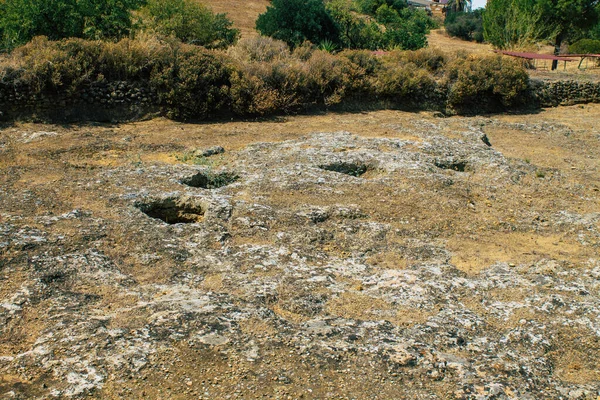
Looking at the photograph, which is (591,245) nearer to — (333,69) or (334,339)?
(334,339)

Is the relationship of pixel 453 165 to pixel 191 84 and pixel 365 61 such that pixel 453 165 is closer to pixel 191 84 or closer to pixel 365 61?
pixel 191 84

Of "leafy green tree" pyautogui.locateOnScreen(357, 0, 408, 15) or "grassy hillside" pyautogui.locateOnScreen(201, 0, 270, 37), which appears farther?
"leafy green tree" pyautogui.locateOnScreen(357, 0, 408, 15)

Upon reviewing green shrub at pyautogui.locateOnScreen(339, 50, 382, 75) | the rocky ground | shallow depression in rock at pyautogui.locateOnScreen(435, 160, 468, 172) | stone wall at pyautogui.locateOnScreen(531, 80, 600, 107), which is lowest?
the rocky ground

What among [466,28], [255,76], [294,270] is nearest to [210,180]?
[294,270]

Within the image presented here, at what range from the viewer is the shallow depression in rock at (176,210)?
8477 millimetres

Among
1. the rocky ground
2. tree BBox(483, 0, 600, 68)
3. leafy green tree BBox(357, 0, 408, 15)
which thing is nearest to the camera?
the rocky ground

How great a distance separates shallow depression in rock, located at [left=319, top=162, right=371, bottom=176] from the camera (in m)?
10.6

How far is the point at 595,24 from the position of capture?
118 ft

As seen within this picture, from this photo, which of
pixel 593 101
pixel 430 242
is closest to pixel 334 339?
pixel 430 242

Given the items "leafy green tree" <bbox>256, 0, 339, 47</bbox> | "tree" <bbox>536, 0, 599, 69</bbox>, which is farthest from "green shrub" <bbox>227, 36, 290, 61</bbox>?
"tree" <bbox>536, 0, 599, 69</bbox>

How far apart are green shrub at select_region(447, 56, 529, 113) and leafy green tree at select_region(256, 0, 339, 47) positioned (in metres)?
7.64

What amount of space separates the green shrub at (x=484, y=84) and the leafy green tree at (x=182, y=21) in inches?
355

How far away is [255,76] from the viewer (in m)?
15.6

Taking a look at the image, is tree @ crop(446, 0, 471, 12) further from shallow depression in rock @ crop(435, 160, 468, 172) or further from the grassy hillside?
shallow depression in rock @ crop(435, 160, 468, 172)
